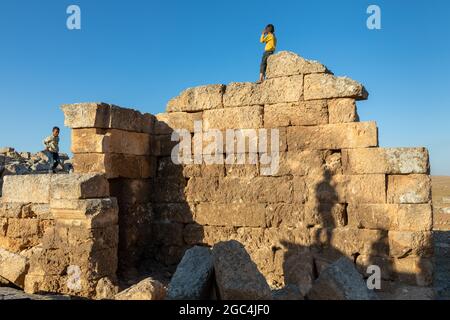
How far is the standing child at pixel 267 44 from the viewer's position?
29.1ft

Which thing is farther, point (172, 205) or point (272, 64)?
point (172, 205)

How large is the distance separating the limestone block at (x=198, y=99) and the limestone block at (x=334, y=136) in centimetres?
161

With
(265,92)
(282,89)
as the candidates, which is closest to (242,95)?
(265,92)

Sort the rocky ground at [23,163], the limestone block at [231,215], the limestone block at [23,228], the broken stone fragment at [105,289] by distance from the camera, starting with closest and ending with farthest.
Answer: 1. the broken stone fragment at [105,289]
2. the limestone block at [23,228]
3. the limestone block at [231,215]
4. the rocky ground at [23,163]

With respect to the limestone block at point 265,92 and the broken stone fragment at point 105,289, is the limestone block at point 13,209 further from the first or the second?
the limestone block at point 265,92

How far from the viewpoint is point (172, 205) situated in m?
9.06

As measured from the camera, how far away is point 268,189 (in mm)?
8250

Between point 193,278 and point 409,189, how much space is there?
159 inches

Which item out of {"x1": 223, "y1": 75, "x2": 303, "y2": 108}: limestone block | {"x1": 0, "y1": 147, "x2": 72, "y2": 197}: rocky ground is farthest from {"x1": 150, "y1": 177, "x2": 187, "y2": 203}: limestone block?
A: {"x1": 0, "y1": 147, "x2": 72, "y2": 197}: rocky ground

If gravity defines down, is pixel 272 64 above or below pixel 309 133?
above

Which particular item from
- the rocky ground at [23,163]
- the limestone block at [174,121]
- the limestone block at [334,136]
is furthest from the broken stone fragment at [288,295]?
the rocky ground at [23,163]
